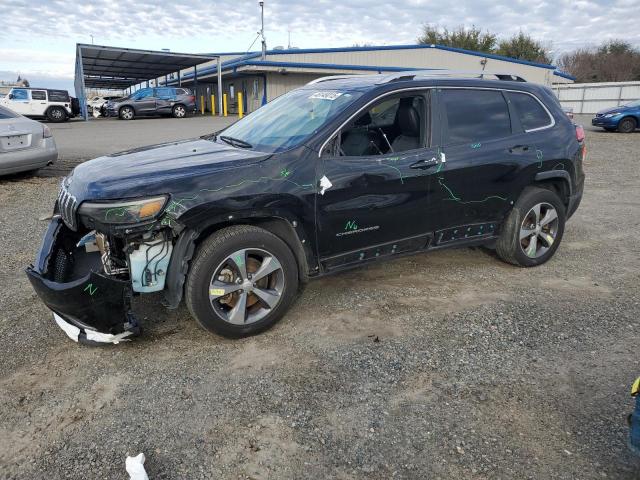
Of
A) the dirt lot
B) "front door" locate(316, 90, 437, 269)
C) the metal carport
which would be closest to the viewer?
the dirt lot

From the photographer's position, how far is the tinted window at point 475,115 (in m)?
4.28

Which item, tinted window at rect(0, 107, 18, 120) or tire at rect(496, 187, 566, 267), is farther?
tinted window at rect(0, 107, 18, 120)

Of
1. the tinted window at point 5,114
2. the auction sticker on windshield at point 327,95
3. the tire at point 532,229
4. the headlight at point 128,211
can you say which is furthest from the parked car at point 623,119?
the headlight at point 128,211

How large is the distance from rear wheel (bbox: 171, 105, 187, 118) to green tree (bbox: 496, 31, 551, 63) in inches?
1559

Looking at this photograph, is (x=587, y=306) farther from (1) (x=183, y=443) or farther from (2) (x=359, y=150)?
(1) (x=183, y=443)

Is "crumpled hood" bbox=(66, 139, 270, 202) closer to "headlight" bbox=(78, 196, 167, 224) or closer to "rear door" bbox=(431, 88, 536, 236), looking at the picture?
"headlight" bbox=(78, 196, 167, 224)

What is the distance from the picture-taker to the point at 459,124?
432 centimetres

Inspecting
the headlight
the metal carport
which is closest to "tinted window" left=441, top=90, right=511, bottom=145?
the headlight

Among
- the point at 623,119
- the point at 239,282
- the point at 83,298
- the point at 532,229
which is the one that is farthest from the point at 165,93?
the point at 83,298

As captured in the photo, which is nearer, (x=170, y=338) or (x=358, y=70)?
(x=170, y=338)

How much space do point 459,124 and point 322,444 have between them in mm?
2955

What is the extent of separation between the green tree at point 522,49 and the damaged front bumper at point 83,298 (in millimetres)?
59175

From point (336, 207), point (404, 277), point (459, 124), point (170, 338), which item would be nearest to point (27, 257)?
point (170, 338)

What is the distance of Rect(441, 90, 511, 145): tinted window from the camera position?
168 inches
